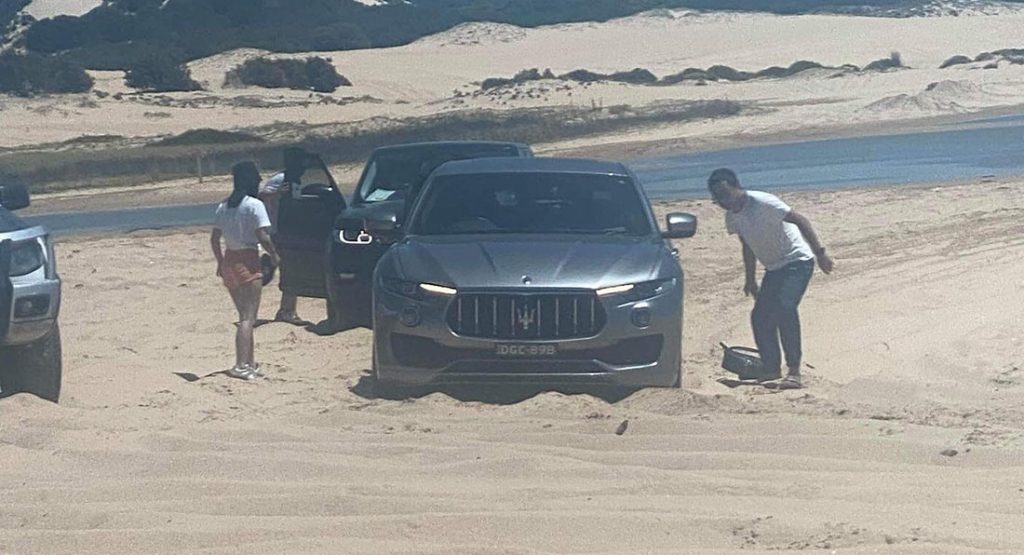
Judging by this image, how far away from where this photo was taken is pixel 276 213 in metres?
14.1

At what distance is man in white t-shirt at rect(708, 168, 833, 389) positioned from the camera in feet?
34.2

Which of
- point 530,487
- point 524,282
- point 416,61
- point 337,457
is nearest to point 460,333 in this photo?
point 524,282

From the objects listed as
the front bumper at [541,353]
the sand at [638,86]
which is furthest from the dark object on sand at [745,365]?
the sand at [638,86]

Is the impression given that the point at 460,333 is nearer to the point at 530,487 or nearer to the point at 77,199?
the point at 530,487

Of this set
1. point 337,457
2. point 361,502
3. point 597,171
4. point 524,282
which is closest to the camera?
point 361,502

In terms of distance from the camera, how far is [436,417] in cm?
880

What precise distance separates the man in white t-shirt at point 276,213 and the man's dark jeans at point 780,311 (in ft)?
14.3

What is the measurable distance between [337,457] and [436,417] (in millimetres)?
1307

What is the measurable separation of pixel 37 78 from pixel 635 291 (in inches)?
2040

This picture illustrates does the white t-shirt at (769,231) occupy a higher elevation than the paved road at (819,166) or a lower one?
higher

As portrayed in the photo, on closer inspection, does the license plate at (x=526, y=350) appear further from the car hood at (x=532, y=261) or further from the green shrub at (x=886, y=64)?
the green shrub at (x=886, y=64)

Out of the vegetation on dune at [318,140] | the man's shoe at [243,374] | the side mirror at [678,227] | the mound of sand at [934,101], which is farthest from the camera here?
the mound of sand at [934,101]

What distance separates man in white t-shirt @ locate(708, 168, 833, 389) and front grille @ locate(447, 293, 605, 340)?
1424 mm

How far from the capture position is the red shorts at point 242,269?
10742 millimetres
